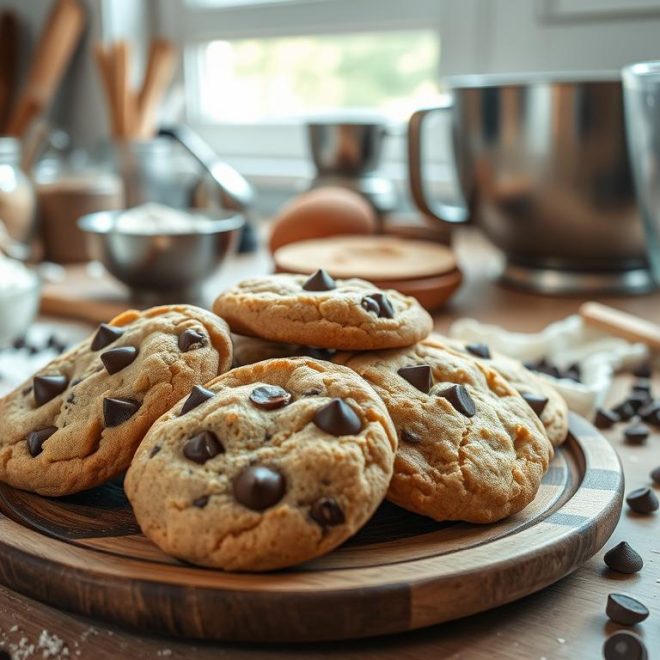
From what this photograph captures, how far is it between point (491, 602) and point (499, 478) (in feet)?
0.35

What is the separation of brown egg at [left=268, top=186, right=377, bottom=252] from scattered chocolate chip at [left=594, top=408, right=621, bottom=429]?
0.81 metres

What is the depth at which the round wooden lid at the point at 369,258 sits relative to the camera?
140cm

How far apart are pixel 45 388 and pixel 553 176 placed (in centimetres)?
97

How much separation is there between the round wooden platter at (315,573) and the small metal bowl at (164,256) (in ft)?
2.86

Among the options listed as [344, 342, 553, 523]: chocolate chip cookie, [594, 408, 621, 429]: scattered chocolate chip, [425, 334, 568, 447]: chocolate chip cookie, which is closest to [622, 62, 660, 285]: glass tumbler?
[594, 408, 621, 429]: scattered chocolate chip

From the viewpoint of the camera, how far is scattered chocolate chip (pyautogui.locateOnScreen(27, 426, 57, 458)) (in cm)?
72

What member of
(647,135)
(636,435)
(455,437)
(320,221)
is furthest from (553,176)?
(455,437)

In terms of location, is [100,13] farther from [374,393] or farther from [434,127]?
[374,393]

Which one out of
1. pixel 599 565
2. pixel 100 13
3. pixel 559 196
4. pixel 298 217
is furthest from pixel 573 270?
pixel 100 13

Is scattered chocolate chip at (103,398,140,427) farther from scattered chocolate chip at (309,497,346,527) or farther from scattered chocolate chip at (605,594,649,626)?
scattered chocolate chip at (605,594,649,626)

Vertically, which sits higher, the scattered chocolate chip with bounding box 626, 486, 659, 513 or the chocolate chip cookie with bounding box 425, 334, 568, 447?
the chocolate chip cookie with bounding box 425, 334, 568, 447

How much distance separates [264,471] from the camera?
59 cm

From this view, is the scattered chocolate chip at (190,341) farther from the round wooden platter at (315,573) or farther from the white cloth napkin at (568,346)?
the white cloth napkin at (568,346)

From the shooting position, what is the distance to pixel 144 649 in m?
0.59
